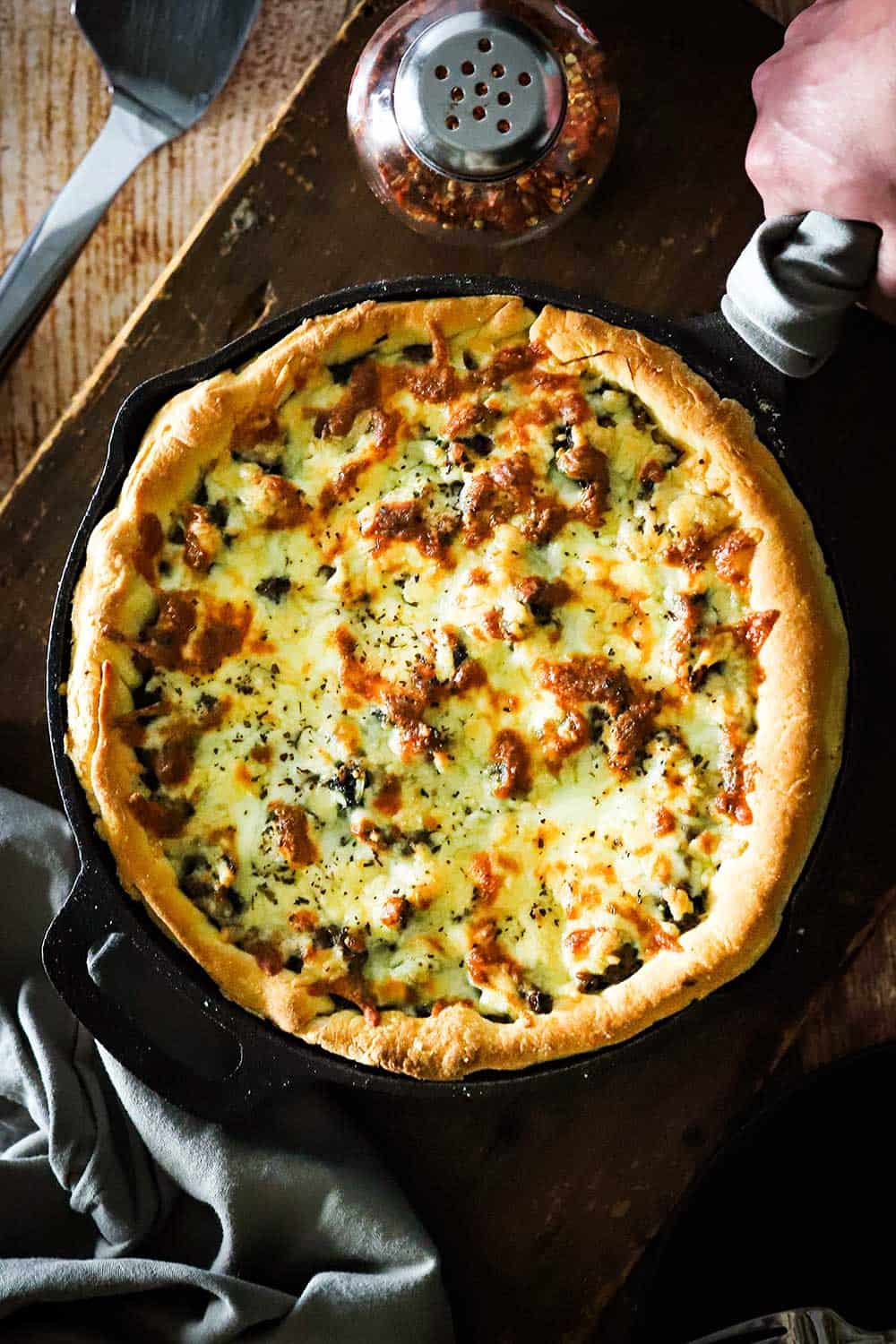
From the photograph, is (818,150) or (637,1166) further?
(637,1166)

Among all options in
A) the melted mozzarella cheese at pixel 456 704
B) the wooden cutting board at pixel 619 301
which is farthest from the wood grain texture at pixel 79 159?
the melted mozzarella cheese at pixel 456 704

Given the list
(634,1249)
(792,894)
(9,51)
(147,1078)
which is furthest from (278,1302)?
(9,51)

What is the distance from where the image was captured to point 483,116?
9.86 feet

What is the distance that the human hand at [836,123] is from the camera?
268 centimetres

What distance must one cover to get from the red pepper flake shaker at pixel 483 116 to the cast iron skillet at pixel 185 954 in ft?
1.08

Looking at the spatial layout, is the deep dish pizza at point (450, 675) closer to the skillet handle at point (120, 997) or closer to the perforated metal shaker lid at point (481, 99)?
the skillet handle at point (120, 997)

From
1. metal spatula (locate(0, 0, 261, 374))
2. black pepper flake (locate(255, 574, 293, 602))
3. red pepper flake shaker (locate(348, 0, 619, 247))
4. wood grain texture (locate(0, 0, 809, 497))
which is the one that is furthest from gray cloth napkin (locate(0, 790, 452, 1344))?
red pepper flake shaker (locate(348, 0, 619, 247))

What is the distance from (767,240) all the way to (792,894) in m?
1.34

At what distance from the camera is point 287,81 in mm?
3580

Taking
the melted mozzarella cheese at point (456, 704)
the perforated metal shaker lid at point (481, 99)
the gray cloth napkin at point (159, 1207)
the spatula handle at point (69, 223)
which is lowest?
the gray cloth napkin at point (159, 1207)

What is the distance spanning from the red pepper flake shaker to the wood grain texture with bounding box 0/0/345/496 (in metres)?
0.44

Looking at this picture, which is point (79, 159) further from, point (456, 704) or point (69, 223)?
point (456, 704)

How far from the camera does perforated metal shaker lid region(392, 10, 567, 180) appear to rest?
3010 millimetres

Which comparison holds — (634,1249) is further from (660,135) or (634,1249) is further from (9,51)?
(9,51)
